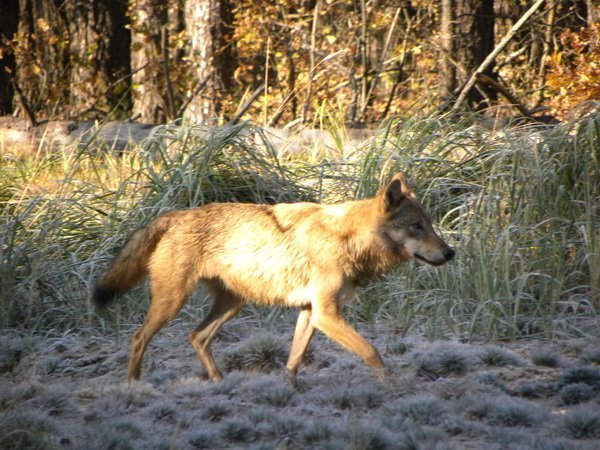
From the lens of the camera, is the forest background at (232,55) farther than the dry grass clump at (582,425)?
Yes

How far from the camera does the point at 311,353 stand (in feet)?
24.9

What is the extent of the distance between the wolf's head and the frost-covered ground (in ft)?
2.79

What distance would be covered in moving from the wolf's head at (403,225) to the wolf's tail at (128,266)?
5.48 feet

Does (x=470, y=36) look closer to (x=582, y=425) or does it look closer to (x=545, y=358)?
(x=545, y=358)

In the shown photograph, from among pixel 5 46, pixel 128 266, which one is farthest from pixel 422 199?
pixel 5 46

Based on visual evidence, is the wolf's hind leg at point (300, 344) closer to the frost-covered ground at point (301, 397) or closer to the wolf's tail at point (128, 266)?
the frost-covered ground at point (301, 397)

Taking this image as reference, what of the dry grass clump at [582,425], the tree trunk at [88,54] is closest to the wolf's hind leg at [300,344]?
the dry grass clump at [582,425]

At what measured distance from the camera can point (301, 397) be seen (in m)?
6.16

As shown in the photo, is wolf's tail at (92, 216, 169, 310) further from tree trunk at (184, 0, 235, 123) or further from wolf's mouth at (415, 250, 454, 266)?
tree trunk at (184, 0, 235, 123)

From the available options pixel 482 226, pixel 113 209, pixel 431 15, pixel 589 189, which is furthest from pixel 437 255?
pixel 431 15

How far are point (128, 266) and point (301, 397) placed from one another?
1.77m

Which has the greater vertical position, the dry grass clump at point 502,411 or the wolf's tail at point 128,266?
the wolf's tail at point 128,266

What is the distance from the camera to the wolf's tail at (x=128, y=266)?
7.04 metres

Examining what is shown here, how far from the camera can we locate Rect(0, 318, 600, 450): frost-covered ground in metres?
5.23
